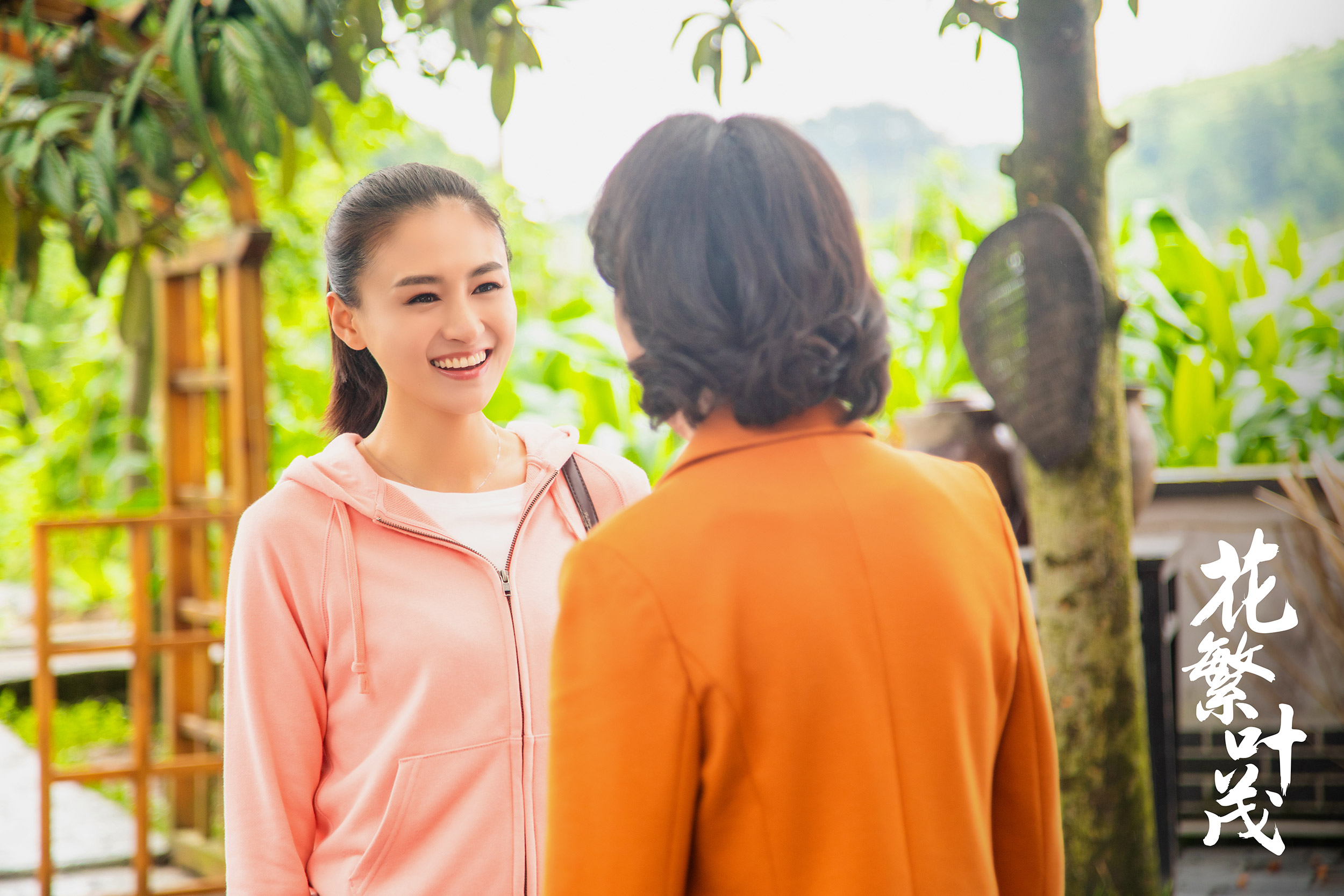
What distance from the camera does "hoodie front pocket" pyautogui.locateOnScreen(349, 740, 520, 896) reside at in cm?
108

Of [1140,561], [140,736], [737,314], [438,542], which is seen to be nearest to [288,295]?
[140,736]

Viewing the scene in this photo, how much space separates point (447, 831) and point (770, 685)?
0.50 m

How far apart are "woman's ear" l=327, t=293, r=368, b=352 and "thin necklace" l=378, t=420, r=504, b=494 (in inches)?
5.3

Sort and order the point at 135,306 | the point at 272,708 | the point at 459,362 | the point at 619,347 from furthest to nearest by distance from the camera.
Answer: the point at 619,347 < the point at 135,306 < the point at 459,362 < the point at 272,708

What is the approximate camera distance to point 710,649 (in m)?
0.74

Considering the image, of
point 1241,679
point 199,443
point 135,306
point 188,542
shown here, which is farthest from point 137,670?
point 1241,679

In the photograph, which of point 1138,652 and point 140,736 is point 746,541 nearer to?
point 1138,652

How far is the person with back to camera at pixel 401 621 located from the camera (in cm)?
108

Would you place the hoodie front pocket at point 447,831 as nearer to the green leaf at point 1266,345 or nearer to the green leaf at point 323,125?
the green leaf at point 323,125

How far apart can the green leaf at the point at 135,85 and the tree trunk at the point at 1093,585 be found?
152cm

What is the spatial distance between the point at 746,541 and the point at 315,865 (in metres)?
0.65

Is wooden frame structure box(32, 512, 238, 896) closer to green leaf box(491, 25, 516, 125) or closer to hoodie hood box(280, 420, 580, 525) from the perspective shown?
green leaf box(491, 25, 516, 125)

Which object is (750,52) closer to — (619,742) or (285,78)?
(285,78)

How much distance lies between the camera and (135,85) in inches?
68.9
